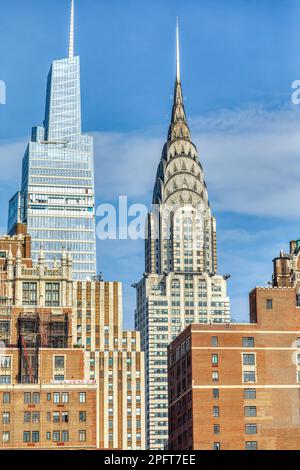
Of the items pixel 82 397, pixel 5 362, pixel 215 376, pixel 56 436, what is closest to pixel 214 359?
pixel 215 376

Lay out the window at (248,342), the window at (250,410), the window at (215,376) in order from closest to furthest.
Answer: the window at (250,410), the window at (215,376), the window at (248,342)

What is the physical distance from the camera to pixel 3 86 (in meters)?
127

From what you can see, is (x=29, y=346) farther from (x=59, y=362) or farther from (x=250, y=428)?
(x=250, y=428)

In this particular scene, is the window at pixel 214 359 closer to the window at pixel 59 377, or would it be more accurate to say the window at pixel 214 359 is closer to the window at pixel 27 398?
the window at pixel 59 377

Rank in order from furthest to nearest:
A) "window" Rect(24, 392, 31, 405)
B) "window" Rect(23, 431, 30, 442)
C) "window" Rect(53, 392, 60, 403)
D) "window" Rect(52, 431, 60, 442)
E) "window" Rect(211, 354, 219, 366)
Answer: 1. "window" Rect(24, 392, 31, 405)
2. "window" Rect(53, 392, 60, 403)
3. "window" Rect(211, 354, 219, 366)
4. "window" Rect(23, 431, 30, 442)
5. "window" Rect(52, 431, 60, 442)

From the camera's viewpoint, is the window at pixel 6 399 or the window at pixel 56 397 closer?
the window at pixel 56 397

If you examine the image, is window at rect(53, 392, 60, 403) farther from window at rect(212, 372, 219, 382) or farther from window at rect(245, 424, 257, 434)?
A: window at rect(245, 424, 257, 434)

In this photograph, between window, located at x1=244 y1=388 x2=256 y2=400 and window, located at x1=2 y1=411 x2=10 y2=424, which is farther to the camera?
window, located at x1=2 y1=411 x2=10 y2=424

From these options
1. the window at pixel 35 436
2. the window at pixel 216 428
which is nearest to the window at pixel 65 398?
the window at pixel 35 436

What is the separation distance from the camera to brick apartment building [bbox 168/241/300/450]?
15512 cm

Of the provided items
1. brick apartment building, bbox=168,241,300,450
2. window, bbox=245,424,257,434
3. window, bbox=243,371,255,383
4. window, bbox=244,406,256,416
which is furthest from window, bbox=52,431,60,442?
window, bbox=243,371,255,383

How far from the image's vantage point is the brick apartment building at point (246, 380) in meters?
155
